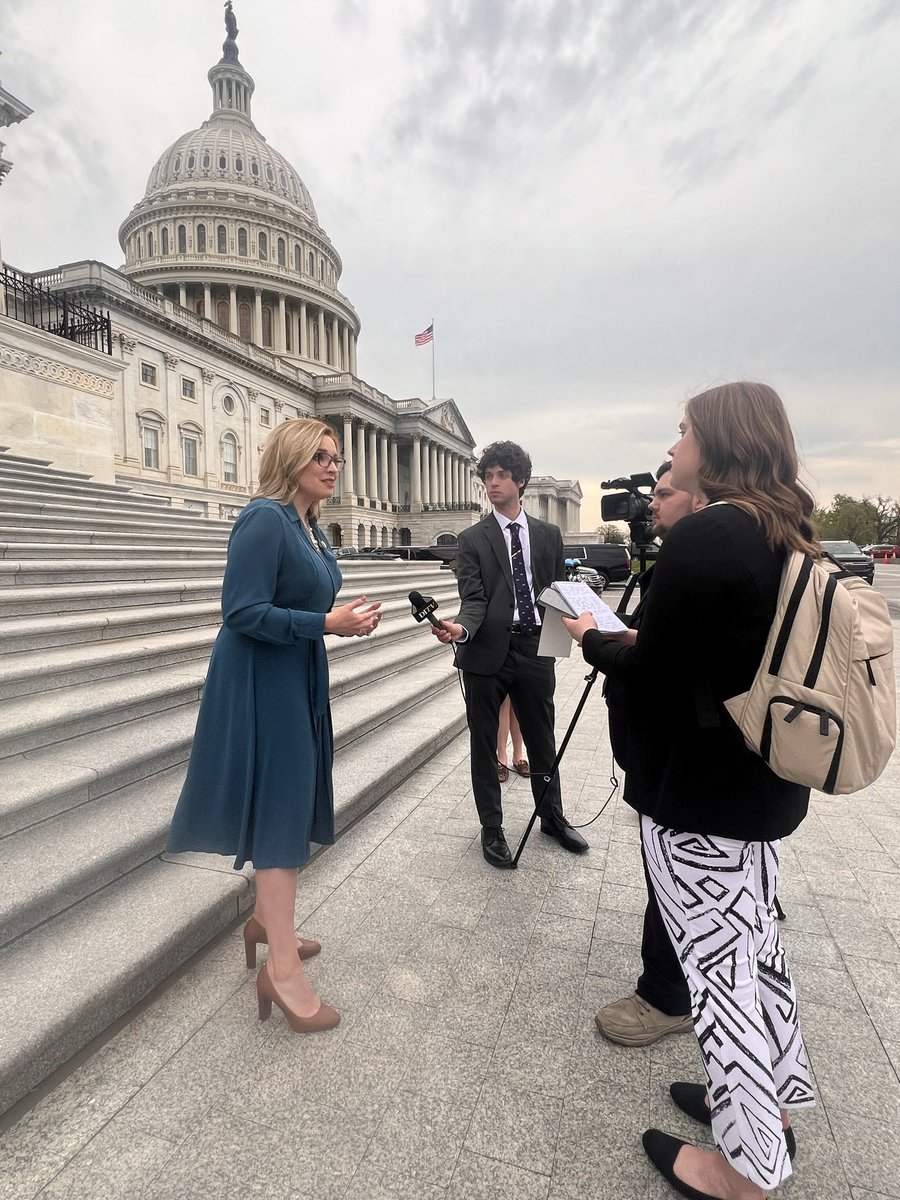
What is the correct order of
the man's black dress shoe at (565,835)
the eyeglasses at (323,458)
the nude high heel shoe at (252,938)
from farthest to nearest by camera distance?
1. the man's black dress shoe at (565,835)
2. the nude high heel shoe at (252,938)
3. the eyeglasses at (323,458)

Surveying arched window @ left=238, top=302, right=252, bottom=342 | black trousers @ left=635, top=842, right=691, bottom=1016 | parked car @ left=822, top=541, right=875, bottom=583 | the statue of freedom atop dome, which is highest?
the statue of freedom atop dome

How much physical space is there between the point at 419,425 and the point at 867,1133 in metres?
67.6

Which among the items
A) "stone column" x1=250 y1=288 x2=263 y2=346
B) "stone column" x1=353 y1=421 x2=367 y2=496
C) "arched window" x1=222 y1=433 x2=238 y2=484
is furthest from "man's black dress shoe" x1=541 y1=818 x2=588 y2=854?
"stone column" x1=250 y1=288 x2=263 y2=346

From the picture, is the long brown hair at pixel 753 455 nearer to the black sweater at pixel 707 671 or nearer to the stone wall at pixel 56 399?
the black sweater at pixel 707 671

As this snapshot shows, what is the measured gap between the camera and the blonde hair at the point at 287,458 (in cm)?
227

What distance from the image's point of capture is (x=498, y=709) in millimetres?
3715

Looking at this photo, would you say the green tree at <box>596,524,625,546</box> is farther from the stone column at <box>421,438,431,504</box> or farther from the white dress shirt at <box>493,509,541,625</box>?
the white dress shirt at <box>493,509,541,625</box>

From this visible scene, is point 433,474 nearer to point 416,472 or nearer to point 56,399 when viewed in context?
point 416,472

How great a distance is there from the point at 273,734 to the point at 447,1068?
1310 millimetres

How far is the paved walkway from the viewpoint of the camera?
Result: 1731mm

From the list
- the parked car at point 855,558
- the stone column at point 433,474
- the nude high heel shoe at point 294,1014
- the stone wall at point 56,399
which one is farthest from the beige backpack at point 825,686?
the stone column at point 433,474

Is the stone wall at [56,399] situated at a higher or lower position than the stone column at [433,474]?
lower

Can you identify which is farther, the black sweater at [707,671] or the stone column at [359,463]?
the stone column at [359,463]

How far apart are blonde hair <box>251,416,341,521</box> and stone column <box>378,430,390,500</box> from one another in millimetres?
64251
